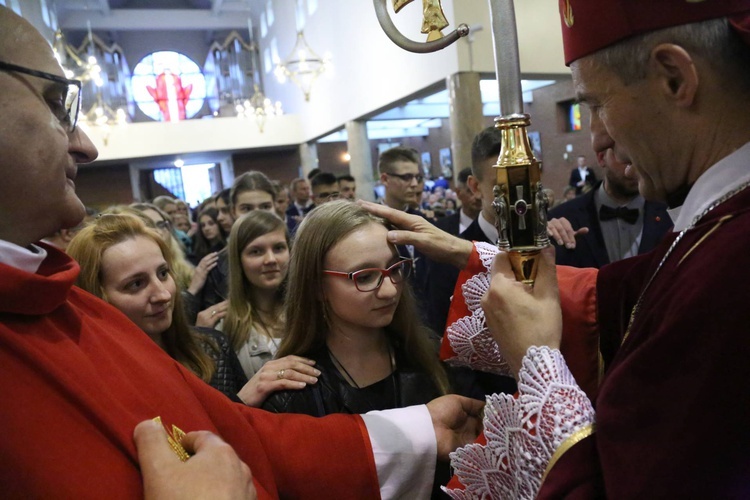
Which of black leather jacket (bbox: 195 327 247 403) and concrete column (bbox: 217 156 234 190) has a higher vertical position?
concrete column (bbox: 217 156 234 190)

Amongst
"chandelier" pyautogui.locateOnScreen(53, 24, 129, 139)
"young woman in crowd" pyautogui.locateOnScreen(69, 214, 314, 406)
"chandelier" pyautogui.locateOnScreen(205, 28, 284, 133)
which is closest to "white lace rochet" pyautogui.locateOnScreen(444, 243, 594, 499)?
"young woman in crowd" pyautogui.locateOnScreen(69, 214, 314, 406)

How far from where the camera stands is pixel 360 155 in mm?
11727

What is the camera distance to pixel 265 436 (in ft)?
4.53

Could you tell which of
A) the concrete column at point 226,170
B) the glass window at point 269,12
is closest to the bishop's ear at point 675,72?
the concrete column at point 226,170

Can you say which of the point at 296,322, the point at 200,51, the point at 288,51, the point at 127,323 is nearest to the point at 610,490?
the point at 127,323

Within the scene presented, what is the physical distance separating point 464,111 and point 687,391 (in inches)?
256

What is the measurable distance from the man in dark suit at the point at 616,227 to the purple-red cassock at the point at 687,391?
2057 mm

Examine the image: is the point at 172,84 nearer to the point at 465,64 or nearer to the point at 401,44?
the point at 465,64

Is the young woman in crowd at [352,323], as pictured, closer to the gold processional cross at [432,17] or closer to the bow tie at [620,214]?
the gold processional cross at [432,17]

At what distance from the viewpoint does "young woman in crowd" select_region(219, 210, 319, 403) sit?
2674 mm

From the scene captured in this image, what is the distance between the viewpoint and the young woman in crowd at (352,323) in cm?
175

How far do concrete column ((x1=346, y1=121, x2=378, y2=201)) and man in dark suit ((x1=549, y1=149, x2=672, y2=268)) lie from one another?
8.54 meters

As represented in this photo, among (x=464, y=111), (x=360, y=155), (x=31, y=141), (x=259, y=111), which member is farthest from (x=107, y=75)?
(x=31, y=141)

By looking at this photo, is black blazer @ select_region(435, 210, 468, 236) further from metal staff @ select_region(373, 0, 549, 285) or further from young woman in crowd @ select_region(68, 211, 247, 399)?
metal staff @ select_region(373, 0, 549, 285)
